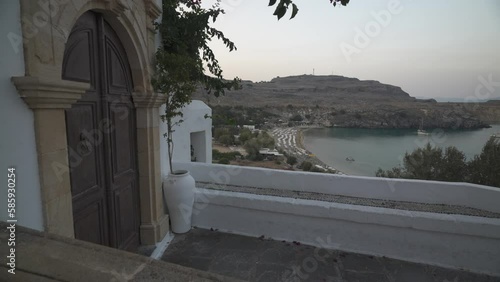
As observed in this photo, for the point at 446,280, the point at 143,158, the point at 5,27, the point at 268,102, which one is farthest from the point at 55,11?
the point at 268,102

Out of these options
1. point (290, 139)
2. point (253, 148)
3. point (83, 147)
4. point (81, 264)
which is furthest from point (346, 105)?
point (81, 264)

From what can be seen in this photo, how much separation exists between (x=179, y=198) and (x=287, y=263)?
1.59 m

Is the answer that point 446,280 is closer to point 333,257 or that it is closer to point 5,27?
point 333,257

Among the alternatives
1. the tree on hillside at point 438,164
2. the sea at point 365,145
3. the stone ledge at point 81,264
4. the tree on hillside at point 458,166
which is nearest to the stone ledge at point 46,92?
the stone ledge at point 81,264

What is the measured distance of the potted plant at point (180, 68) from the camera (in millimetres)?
3117

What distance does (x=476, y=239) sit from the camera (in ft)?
9.32

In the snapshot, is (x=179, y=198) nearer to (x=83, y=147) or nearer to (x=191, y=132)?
(x=83, y=147)

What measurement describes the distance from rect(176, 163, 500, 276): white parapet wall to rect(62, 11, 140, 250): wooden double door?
123cm

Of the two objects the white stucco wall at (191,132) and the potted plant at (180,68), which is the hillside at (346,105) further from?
the potted plant at (180,68)

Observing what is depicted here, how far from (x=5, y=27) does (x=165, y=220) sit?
269cm

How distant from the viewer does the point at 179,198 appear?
3504mm

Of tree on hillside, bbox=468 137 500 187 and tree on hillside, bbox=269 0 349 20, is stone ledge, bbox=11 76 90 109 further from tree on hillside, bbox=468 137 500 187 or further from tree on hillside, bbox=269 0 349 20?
tree on hillside, bbox=468 137 500 187

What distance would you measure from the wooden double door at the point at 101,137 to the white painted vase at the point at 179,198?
513mm

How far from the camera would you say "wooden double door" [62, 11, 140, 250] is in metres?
2.07
